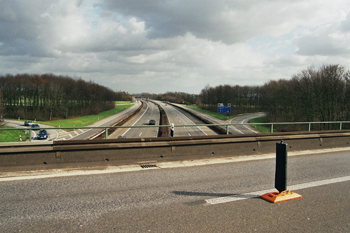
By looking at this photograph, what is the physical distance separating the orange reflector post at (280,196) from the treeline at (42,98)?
85.0m

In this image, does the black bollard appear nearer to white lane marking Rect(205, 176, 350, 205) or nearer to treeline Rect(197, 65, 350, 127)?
white lane marking Rect(205, 176, 350, 205)

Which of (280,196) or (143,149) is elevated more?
(143,149)

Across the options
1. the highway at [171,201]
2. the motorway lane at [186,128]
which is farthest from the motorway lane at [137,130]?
the highway at [171,201]

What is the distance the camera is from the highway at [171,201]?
411 centimetres

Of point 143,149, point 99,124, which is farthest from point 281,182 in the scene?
point 99,124

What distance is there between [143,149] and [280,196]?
4500 mm

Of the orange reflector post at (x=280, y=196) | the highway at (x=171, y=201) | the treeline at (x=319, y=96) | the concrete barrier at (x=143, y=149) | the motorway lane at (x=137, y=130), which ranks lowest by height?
the motorway lane at (x=137, y=130)

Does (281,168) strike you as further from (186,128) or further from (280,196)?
(186,128)

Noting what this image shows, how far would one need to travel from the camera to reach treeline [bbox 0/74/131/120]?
83.6 meters

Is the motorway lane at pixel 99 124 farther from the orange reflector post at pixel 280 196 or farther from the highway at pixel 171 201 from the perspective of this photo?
the orange reflector post at pixel 280 196

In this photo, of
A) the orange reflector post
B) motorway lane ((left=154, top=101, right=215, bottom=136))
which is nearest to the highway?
the orange reflector post

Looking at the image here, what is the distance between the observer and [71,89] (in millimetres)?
103938

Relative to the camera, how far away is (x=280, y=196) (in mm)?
5352

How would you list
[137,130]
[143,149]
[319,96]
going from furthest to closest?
1. [137,130]
2. [319,96]
3. [143,149]
